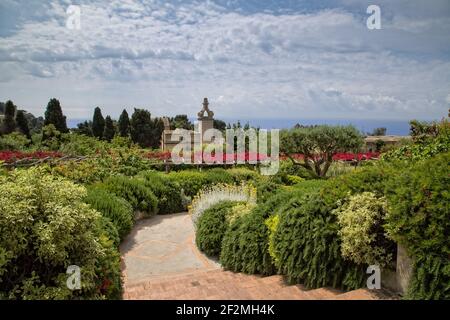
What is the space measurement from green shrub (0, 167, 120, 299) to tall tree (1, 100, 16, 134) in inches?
1226

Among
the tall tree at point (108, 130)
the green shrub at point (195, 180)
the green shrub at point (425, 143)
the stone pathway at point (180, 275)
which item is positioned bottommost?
the stone pathway at point (180, 275)

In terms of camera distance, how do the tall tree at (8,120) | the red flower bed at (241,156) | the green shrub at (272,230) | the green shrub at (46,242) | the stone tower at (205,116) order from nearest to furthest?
the green shrub at (46,242)
the green shrub at (272,230)
the red flower bed at (241,156)
the stone tower at (205,116)
the tall tree at (8,120)

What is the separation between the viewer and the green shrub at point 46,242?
10.1ft

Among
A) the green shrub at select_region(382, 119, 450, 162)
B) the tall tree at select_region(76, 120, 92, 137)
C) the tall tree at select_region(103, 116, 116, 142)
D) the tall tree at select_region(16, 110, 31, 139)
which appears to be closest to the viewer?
the green shrub at select_region(382, 119, 450, 162)

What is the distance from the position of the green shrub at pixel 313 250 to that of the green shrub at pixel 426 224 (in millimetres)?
743

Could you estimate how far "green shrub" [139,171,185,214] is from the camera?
1055 centimetres

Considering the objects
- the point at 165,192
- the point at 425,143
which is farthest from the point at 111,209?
the point at 425,143

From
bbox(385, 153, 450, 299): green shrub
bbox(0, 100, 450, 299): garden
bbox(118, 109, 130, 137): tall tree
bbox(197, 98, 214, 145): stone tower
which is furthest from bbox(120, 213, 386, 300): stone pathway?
bbox(118, 109, 130, 137): tall tree

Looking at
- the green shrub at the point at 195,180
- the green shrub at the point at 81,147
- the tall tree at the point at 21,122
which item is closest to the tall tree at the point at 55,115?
the tall tree at the point at 21,122

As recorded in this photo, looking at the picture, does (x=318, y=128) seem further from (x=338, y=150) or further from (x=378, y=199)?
(x=378, y=199)

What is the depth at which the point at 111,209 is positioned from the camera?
23.0ft

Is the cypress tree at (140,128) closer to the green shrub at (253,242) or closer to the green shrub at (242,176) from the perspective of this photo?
the green shrub at (242,176)

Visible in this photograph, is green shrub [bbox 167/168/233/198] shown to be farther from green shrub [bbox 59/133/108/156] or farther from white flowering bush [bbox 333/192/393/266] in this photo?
white flowering bush [bbox 333/192/393/266]
